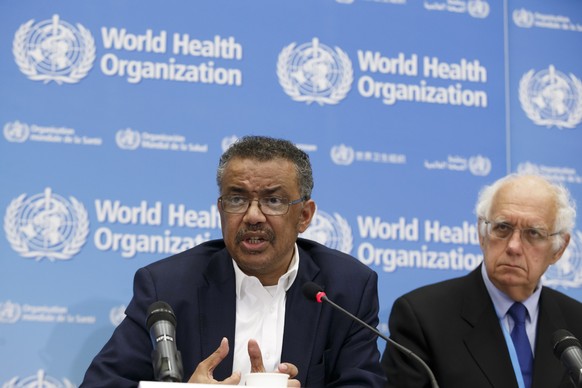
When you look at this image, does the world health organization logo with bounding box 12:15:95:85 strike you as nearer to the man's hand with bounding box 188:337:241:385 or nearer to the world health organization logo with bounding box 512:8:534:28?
the man's hand with bounding box 188:337:241:385

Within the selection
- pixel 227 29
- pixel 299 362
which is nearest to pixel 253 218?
pixel 299 362

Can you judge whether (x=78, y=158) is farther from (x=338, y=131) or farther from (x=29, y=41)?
(x=338, y=131)

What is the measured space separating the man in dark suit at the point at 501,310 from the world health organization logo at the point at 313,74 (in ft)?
3.53

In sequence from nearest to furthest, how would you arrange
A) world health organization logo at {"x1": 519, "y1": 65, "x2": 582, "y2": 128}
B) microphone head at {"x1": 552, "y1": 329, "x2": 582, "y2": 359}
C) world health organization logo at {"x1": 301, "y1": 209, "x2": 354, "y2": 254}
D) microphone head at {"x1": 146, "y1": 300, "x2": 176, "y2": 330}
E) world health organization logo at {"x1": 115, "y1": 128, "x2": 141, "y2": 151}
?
microphone head at {"x1": 146, "y1": 300, "x2": 176, "y2": 330}, microphone head at {"x1": 552, "y1": 329, "x2": 582, "y2": 359}, world health organization logo at {"x1": 115, "y1": 128, "x2": 141, "y2": 151}, world health organization logo at {"x1": 301, "y1": 209, "x2": 354, "y2": 254}, world health organization logo at {"x1": 519, "y1": 65, "x2": 582, "y2": 128}

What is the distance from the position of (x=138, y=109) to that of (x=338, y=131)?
3.55ft

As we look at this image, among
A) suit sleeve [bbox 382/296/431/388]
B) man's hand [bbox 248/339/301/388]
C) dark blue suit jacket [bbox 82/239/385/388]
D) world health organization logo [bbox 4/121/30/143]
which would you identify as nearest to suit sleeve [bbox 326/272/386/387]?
dark blue suit jacket [bbox 82/239/385/388]

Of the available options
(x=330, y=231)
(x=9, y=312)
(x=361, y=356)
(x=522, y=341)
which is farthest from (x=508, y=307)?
(x=9, y=312)

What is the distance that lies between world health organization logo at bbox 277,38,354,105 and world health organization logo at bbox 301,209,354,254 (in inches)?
25.2

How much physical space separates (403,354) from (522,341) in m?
0.58

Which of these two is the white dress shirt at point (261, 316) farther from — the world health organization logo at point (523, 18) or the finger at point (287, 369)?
the world health organization logo at point (523, 18)

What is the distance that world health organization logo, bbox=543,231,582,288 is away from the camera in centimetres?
530

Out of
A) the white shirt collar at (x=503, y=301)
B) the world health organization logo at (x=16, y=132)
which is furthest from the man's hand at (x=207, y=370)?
the world health organization logo at (x=16, y=132)

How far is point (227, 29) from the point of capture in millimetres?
5039

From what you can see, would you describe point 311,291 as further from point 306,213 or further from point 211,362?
point 306,213
